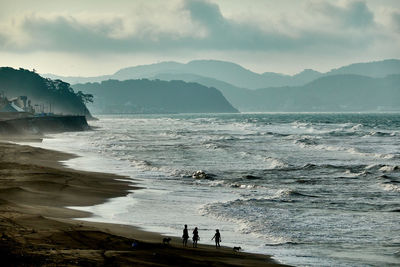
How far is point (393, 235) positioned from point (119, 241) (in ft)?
39.6

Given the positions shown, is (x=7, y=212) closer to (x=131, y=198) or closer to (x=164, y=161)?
(x=131, y=198)

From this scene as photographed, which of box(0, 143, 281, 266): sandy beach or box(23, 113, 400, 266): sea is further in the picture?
box(23, 113, 400, 266): sea

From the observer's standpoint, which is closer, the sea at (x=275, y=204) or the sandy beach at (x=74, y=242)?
the sandy beach at (x=74, y=242)

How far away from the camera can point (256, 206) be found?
3350 centimetres

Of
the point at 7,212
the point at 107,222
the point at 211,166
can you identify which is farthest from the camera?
the point at 211,166

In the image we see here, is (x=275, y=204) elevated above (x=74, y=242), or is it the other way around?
(x=74, y=242)

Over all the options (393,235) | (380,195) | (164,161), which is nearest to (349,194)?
(380,195)

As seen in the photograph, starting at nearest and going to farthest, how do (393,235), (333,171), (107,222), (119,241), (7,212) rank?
1. (119,241)
2. (7,212)
3. (393,235)
4. (107,222)
5. (333,171)

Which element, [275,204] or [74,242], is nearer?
[74,242]

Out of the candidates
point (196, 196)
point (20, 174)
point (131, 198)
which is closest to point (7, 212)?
point (131, 198)

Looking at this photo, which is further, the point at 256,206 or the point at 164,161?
the point at 164,161

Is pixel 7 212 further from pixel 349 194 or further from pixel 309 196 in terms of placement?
pixel 349 194

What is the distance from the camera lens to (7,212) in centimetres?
2434

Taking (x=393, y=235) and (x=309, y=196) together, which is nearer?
(x=393, y=235)
